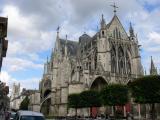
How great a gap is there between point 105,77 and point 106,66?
3.16 metres

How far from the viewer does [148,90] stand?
35312 millimetres

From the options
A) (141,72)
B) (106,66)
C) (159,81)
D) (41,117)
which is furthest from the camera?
(141,72)

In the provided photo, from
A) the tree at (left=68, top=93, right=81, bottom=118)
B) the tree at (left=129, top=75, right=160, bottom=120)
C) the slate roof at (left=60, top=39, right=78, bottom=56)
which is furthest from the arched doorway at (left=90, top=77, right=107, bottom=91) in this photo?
the tree at (left=129, top=75, right=160, bottom=120)

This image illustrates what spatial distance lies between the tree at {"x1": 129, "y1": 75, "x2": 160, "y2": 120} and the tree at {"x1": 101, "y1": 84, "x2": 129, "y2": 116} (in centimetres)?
501

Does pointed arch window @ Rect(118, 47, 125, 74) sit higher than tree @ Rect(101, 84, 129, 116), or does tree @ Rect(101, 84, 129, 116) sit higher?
pointed arch window @ Rect(118, 47, 125, 74)

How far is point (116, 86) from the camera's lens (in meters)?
42.5

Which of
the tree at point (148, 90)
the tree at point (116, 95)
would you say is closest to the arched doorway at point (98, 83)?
the tree at point (116, 95)

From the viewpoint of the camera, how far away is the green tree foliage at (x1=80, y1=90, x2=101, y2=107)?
47000 mm

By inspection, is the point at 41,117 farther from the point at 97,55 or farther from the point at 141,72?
the point at 141,72

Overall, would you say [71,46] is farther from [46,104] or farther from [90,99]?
[90,99]

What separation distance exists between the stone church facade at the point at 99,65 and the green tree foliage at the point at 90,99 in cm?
651

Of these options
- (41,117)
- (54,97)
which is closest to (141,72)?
(54,97)

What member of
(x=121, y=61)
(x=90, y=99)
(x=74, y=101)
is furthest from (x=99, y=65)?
(x=90, y=99)

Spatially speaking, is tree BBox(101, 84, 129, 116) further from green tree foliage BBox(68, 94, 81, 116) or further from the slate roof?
the slate roof
